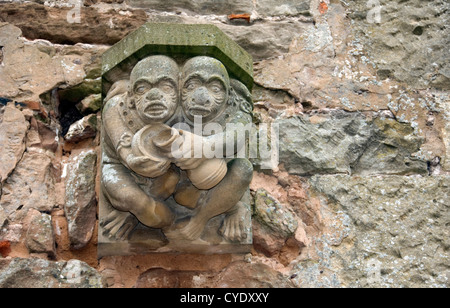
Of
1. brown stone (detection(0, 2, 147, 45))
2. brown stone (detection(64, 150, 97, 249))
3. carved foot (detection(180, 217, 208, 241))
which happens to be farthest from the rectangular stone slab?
carved foot (detection(180, 217, 208, 241))

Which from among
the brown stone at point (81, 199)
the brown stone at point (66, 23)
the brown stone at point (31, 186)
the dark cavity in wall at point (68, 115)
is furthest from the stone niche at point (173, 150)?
the brown stone at point (66, 23)

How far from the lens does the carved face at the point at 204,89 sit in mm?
2809

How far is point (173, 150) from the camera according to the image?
2.70 metres

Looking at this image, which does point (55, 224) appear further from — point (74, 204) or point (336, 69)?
point (336, 69)

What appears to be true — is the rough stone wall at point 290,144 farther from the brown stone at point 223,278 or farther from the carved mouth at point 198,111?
the carved mouth at point 198,111

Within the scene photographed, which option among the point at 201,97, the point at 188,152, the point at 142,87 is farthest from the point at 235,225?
the point at 142,87

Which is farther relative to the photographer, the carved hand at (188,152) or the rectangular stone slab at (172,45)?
the rectangular stone slab at (172,45)

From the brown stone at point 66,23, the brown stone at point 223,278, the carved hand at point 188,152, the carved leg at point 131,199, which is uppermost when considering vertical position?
the brown stone at point 66,23

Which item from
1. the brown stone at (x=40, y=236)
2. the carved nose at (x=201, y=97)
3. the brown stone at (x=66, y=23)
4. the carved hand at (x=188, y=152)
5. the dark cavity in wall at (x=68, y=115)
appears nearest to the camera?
the carved hand at (x=188, y=152)

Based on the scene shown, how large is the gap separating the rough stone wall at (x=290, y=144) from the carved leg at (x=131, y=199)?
258 millimetres

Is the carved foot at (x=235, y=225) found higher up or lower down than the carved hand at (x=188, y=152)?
lower down

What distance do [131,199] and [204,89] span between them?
0.52 meters

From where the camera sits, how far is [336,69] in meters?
3.62

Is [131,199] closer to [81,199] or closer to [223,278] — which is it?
[81,199]
